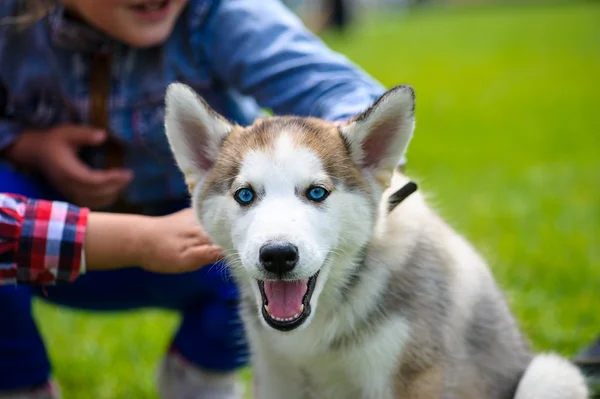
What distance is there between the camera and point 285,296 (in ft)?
6.82

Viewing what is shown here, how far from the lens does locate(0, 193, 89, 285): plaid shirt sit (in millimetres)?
2250

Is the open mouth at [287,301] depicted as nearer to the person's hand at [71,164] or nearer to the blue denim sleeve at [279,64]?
the blue denim sleeve at [279,64]

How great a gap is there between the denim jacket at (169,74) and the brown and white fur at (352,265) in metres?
0.41

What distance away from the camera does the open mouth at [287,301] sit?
2045mm

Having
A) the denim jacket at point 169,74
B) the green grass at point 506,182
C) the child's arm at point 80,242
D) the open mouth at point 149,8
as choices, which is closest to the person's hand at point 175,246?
the child's arm at point 80,242

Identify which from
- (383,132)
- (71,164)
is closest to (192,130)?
(383,132)

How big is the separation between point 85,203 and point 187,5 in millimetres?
806

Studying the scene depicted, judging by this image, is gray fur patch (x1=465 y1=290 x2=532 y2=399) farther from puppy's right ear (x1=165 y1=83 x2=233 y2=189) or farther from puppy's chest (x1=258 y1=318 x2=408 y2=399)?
puppy's right ear (x1=165 y1=83 x2=233 y2=189)

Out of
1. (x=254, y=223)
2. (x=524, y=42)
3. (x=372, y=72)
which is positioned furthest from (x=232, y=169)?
(x=524, y=42)

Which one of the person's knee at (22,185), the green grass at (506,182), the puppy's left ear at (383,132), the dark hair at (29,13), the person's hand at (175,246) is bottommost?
the green grass at (506,182)

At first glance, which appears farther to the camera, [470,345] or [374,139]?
[470,345]

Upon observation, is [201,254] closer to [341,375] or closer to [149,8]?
[341,375]

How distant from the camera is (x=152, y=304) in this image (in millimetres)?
3129

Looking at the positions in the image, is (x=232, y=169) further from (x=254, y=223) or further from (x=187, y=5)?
(x=187, y=5)
